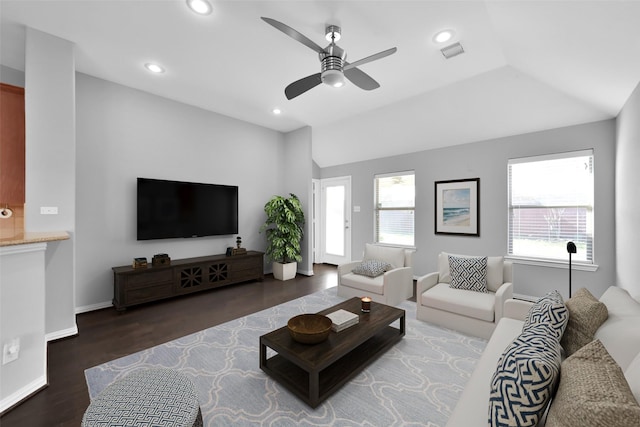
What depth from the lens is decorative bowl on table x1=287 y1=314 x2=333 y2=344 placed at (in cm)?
197

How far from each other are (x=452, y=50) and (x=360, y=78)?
3.64ft

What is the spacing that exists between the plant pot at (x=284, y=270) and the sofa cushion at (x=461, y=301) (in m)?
2.73

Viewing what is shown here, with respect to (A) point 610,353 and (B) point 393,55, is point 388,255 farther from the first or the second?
(A) point 610,353

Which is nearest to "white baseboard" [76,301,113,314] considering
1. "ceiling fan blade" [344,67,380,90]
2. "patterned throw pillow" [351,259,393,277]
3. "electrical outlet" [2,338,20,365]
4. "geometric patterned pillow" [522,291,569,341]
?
"electrical outlet" [2,338,20,365]

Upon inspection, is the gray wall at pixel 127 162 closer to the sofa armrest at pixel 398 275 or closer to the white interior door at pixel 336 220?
the white interior door at pixel 336 220

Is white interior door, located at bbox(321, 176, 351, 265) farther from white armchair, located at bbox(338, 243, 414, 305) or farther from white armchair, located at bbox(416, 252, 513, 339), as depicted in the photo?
white armchair, located at bbox(416, 252, 513, 339)

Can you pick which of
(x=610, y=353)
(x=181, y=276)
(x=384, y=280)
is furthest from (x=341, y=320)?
(x=181, y=276)

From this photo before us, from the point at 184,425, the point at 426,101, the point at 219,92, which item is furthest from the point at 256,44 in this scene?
the point at 184,425

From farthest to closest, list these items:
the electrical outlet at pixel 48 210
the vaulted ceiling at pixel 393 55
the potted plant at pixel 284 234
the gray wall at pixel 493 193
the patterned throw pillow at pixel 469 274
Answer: the potted plant at pixel 284 234, the gray wall at pixel 493 193, the patterned throw pillow at pixel 469 274, the electrical outlet at pixel 48 210, the vaulted ceiling at pixel 393 55

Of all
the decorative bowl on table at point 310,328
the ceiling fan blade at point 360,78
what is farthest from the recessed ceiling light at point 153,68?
the decorative bowl on table at point 310,328

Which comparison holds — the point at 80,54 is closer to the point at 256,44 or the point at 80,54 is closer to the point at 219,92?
the point at 219,92

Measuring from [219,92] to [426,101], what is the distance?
309 centimetres

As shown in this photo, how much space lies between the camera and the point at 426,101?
13.6ft

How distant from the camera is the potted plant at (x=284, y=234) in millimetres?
5141
